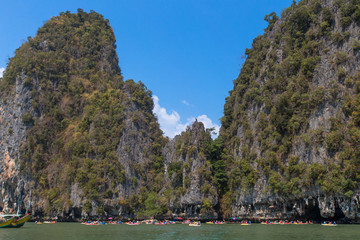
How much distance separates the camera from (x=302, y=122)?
44.1m

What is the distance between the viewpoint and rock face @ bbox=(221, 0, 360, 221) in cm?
3678

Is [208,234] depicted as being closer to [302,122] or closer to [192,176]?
[302,122]

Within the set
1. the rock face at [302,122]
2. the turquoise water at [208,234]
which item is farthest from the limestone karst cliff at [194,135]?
the turquoise water at [208,234]

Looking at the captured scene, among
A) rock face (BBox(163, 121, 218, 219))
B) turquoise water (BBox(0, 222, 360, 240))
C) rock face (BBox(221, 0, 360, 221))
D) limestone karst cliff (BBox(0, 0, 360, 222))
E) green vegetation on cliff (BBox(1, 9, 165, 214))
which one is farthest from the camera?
green vegetation on cliff (BBox(1, 9, 165, 214))

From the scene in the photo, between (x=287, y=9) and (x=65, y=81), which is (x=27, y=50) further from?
(x=287, y=9)

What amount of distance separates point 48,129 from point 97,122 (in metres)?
12.3

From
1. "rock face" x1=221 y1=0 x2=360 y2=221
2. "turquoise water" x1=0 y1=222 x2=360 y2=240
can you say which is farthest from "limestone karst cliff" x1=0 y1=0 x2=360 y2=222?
"turquoise water" x1=0 y1=222 x2=360 y2=240

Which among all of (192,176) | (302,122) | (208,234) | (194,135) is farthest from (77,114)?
(208,234)

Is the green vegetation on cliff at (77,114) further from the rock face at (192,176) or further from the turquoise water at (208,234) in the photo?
the turquoise water at (208,234)

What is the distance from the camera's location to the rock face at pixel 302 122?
36.8 meters

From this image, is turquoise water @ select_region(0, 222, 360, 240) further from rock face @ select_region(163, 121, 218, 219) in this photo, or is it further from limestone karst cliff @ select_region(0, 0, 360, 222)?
rock face @ select_region(163, 121, 218, 219)

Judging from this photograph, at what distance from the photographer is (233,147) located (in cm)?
5788

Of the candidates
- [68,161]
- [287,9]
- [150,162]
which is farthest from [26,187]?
[287,9]

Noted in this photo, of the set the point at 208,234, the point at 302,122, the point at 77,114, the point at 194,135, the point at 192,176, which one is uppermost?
the point at 77,114
